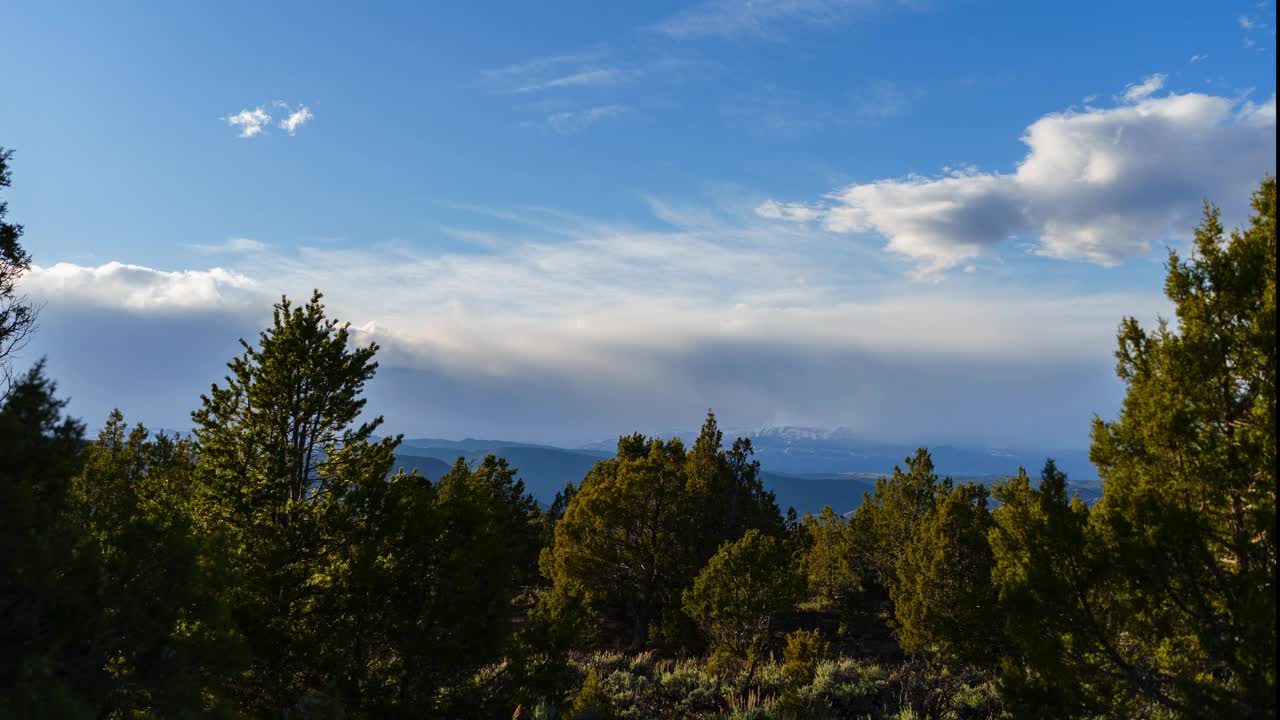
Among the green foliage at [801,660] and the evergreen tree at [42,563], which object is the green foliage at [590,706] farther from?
the evergreen tree at [42,563]

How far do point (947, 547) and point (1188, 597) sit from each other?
515 inches

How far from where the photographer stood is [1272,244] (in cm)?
950

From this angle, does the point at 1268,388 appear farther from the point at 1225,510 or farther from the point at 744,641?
the point at 744,641

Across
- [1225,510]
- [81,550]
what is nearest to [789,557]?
[1225,510]

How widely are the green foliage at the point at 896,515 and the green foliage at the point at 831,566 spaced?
1256 millimetres

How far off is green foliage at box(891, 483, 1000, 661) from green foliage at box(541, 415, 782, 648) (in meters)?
13.2

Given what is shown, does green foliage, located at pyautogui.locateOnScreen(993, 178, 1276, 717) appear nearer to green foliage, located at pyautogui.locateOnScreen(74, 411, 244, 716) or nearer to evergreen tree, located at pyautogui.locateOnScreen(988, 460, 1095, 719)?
evergreen tree, located at pyautogui.locateOnScreen(988, 460, 1095, 719)

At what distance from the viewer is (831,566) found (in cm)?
4312

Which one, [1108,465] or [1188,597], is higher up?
[1108,465]

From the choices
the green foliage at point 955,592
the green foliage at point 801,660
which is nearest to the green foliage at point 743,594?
the green foliage at point 801,660

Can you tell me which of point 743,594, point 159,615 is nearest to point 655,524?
point 743,594

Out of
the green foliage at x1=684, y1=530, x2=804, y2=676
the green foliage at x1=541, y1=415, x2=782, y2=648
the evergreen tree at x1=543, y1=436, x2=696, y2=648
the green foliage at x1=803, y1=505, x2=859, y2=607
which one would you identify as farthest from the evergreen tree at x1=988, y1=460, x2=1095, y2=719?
the green foliage at x1=803, y1=505, x2=859, y2=607

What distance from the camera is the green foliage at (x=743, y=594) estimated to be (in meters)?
23.0

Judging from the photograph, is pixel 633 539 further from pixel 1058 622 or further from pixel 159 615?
pixel 159 615
